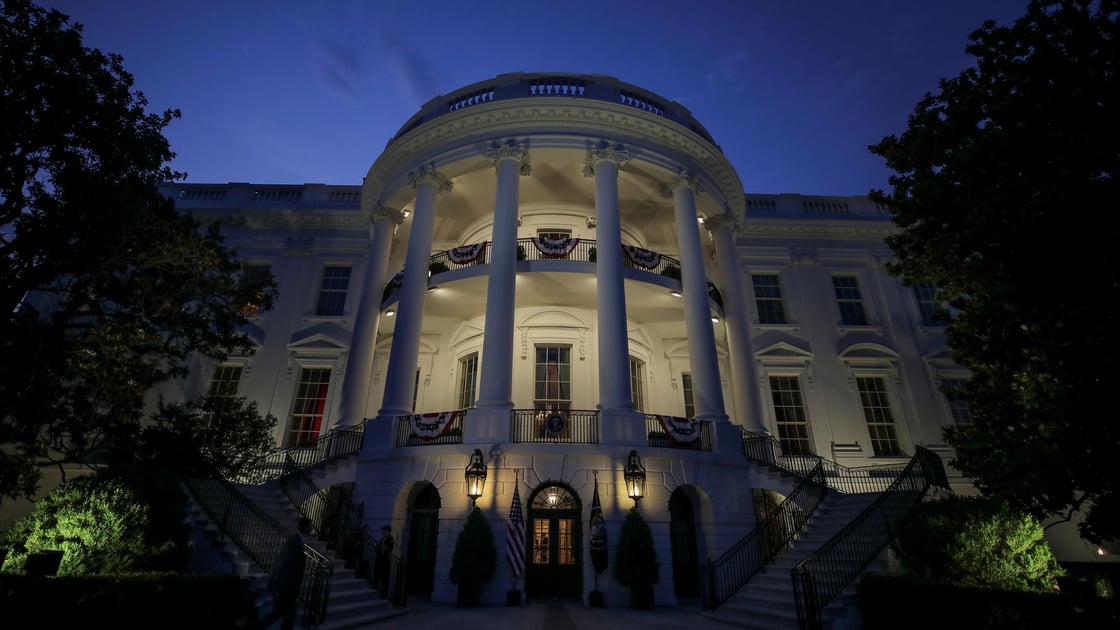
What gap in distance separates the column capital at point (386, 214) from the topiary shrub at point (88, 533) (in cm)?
1097

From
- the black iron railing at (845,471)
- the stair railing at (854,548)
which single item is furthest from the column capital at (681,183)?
the stair railing at (854,548)

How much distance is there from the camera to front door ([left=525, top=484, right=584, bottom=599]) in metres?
11.3

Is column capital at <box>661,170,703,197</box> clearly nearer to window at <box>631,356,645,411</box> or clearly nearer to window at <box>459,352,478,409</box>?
window at <box>631,356,645,411</box>

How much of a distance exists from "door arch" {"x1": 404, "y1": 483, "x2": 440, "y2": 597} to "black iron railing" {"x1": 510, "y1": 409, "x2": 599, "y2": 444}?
250 centimetres

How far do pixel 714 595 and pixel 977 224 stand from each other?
7818 mm

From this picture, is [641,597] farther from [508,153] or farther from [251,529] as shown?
[508,153]

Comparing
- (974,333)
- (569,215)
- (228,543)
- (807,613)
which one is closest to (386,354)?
(569,215)

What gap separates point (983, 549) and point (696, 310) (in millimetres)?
7707

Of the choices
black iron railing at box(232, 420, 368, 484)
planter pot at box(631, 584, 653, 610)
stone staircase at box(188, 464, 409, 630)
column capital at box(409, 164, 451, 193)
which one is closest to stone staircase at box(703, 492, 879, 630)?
planter pot at box(631, 584, 653, 610)

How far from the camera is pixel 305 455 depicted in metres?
15.4

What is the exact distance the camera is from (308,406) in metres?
17.0

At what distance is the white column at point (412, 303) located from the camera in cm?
1291

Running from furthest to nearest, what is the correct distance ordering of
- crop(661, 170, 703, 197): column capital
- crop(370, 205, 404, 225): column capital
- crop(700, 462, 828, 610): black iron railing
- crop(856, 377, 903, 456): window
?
crop(856, 377, 903, 456): window < crop(370, 205, 404, 225): column capital < crop(661, 170, 703, 197): column capital < crop(700, 462, 828, 610): black iron railing

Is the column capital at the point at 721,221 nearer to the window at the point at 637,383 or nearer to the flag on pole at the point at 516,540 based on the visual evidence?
the window at the point at 637,383
